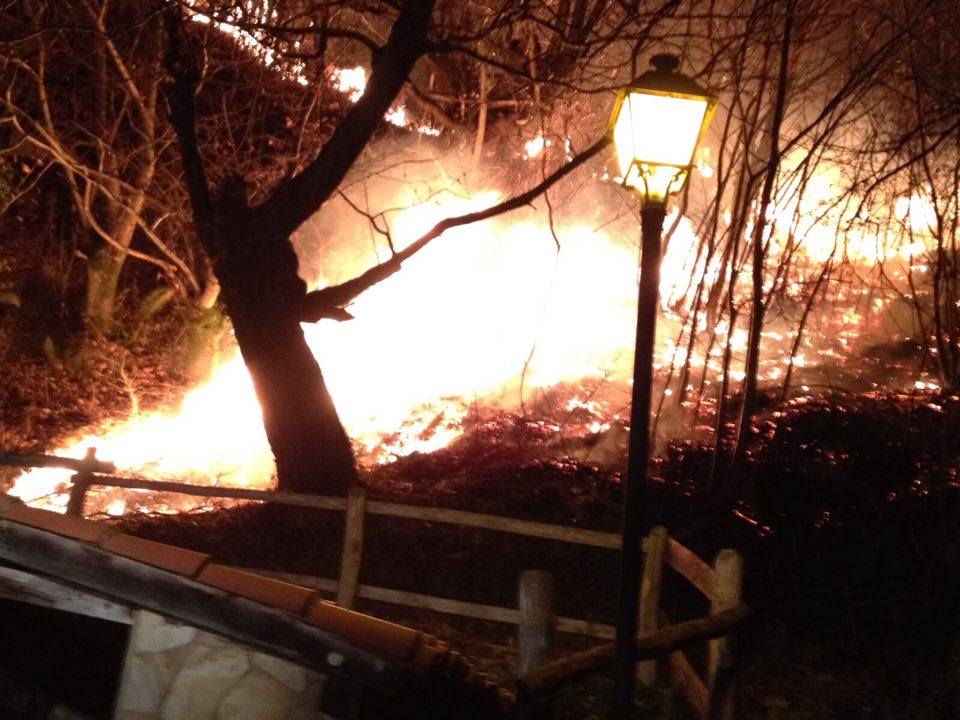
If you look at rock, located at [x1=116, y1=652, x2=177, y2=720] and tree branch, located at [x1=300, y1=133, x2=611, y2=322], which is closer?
rock, located at [x1=116, y1=652, x2=177, y2=720]

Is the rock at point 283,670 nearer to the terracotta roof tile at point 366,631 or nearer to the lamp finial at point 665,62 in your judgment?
the terracotta roof tile at point 366,631

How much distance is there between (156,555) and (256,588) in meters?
0.47

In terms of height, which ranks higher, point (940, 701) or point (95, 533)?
point (95, 533)

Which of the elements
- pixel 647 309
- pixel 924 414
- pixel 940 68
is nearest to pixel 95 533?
pixel 647 309

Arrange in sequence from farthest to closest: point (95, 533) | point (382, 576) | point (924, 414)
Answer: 1. point (924, 414)
2. point (382, 576)
3. point (95, 533)

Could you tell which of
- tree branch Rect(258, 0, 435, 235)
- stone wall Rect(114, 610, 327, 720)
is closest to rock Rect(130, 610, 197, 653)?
stone wall Rect(114, 610, 327, 720)

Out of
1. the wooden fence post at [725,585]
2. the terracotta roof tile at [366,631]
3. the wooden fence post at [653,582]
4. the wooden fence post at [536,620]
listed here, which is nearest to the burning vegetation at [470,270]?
the wooden fence post at [653,582]

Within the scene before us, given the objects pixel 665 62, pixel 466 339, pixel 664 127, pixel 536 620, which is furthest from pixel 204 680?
pixel 466 339

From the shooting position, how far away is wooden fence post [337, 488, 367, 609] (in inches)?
257

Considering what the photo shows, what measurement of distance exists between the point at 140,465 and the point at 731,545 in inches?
364

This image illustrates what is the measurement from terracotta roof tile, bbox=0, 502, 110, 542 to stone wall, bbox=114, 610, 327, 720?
1.35 ft

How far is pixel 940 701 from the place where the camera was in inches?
273

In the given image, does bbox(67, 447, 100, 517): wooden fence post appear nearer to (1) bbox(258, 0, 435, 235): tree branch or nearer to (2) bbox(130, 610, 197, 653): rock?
(1) bbox(258, 0, 435, 235): tree branch

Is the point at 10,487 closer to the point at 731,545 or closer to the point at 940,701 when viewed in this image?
the point at 731,545
